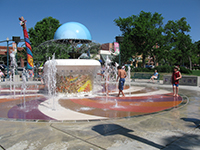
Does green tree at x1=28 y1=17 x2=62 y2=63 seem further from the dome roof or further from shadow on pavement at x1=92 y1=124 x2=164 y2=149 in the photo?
shadow on pavement at x1=92 y1=124 x2=164 y2=149

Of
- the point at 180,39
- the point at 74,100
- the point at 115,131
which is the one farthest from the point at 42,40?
the point at 180,39

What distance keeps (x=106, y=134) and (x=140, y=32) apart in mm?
37270

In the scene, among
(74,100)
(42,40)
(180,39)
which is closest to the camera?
(74,100)

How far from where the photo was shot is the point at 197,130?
4.34 m

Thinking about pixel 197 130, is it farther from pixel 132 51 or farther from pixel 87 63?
pixel 132 51

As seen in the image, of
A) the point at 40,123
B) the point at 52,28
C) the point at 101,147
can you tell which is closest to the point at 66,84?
the point at 40,123

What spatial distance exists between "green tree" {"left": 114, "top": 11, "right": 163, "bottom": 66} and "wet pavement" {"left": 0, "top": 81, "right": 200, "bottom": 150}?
33883 millimetres

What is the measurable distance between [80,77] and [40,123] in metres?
4.57

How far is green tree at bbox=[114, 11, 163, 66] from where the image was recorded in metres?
38.1

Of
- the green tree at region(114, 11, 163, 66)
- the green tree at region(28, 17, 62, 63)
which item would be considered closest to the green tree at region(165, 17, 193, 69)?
the green tree at region(114, 11, 163, 66)

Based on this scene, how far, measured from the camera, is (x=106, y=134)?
401cm

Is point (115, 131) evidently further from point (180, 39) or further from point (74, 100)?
point (180, 39)

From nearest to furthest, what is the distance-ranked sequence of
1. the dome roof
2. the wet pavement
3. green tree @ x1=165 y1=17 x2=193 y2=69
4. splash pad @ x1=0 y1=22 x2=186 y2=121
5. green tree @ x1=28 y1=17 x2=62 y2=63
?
the wet pavement < splash pad @ x1=0 y1=22 x2=186 y2=121 < the dome roof < green tree @ x1=28 y1=17 x2=62 y2=63 < green tree @ x1=165 y1=17 x2=193 y2=69

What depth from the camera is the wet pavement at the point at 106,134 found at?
3.46 metres
